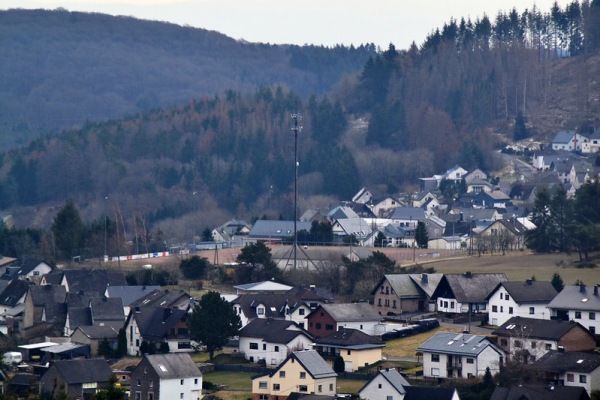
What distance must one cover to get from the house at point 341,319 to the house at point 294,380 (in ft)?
23.9

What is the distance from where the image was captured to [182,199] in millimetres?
98312

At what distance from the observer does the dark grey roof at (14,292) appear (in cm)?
5375

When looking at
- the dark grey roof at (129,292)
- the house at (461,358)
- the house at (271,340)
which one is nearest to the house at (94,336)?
the house at (271,340)

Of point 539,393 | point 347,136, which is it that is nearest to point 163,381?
point 539,393

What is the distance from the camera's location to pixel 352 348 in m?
41.4

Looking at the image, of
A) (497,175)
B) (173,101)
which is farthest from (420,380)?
(173,101)

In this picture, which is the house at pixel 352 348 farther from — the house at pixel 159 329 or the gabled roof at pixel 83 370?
the gabled roof at pixel 83 370

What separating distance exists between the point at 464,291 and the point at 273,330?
25.8 feet

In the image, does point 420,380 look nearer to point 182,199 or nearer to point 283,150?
point 182,199

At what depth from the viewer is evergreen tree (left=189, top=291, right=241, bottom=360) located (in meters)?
44.0

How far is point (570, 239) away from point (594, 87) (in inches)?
1569

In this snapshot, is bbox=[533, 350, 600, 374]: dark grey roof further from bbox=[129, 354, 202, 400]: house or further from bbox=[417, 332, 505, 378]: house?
bbox=[129, 354, 202, 400]: house

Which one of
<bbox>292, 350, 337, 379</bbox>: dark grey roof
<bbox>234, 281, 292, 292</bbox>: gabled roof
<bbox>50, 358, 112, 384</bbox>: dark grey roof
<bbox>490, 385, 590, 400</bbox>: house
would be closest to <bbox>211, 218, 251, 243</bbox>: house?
<bbox>234, 281, 292, 292</bbox>: gabled roof

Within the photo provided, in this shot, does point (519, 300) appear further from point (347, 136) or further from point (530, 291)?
point (347, 136)
